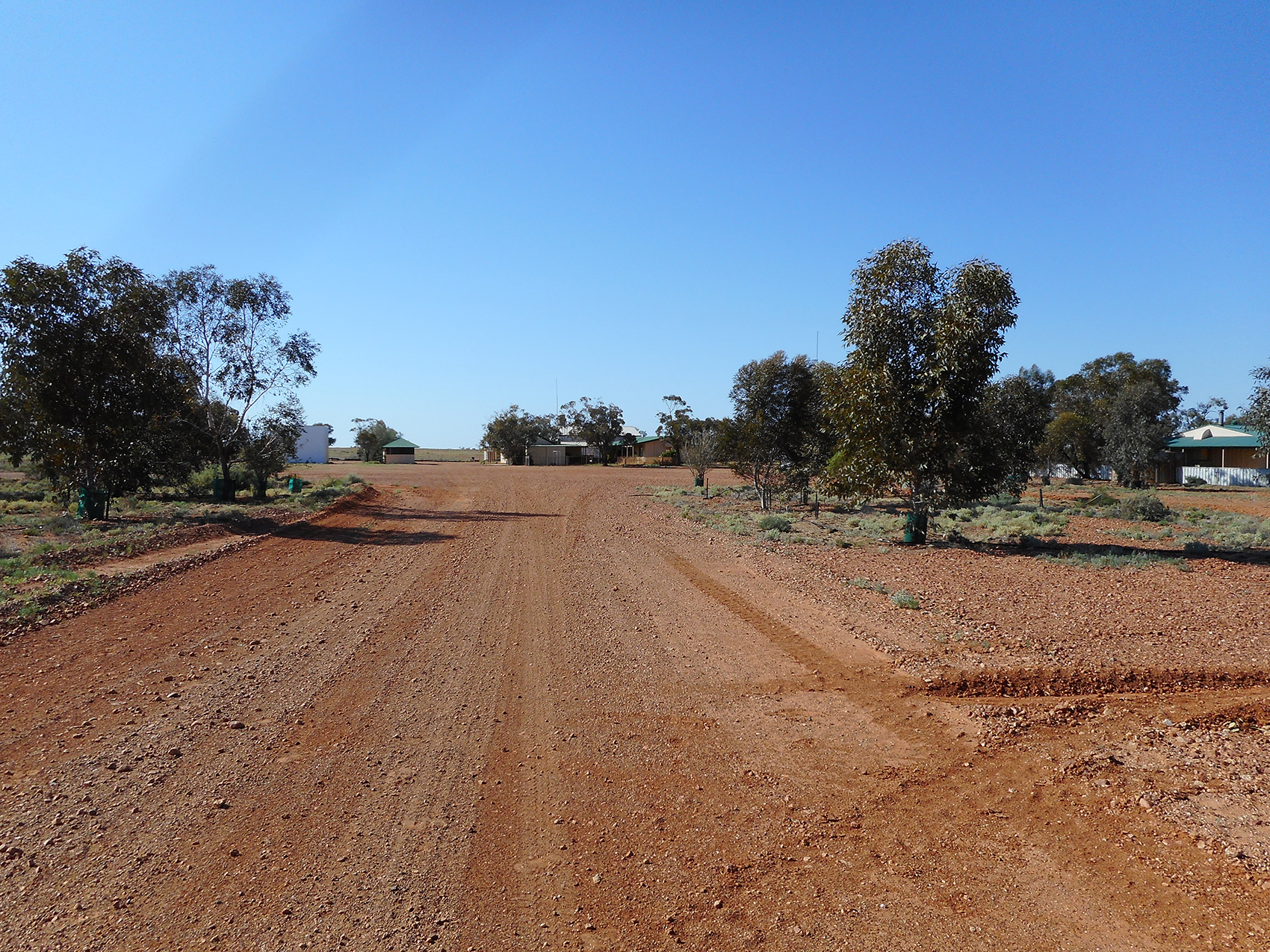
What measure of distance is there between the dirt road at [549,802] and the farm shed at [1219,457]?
52.4m

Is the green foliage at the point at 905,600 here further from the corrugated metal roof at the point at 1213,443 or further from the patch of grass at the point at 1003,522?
the corrugated metal roof at the point at 1213,443

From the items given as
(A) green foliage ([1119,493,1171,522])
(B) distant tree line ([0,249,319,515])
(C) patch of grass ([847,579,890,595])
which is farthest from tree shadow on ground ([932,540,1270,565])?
(B) distant tree line ([0,249,319,515])

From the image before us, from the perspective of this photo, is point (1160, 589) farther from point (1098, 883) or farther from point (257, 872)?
point (257, 872)

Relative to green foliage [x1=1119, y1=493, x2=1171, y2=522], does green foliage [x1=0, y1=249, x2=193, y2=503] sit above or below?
above

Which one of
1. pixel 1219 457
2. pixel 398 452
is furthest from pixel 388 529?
pixel 398 452

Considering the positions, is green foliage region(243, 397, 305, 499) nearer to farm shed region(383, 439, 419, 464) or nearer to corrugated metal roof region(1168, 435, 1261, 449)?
corrugated metal roof region(1168, 435, 1261, 449)

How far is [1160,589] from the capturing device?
11.7 meters

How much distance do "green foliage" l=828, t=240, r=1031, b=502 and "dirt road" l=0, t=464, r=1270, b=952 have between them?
823 cm

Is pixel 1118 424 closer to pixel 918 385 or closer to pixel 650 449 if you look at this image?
pixel 918 385

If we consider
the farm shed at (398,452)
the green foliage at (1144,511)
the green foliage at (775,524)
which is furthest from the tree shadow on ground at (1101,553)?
the farm shed at (398,452)

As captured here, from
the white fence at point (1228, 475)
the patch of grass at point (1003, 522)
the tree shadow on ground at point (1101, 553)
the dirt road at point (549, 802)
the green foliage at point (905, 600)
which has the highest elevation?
the white fence at point (1228, 475)

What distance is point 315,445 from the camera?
290ft

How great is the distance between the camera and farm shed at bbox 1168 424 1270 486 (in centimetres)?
4766

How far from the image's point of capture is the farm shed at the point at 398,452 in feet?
315
